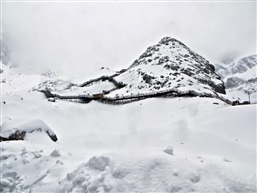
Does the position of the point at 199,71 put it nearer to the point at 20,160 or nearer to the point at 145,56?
the point at 145,56

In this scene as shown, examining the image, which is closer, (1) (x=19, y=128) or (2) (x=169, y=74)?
(1) (x=19, y=128)

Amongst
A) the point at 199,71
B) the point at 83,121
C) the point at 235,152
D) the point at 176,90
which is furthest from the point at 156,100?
the point at 235,152

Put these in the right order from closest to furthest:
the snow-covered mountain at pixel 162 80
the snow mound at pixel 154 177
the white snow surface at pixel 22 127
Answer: the snow mound at pixel 154 177 → the white snow surface at pixel 22 127 → the snow-covered mountain at pixel 162 80

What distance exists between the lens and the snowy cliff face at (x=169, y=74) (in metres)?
39.4

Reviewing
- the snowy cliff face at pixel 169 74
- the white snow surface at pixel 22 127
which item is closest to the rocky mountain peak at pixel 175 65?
the snowy cliff face at pixel 169 74

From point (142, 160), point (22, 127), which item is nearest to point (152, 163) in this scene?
point (142, 160)

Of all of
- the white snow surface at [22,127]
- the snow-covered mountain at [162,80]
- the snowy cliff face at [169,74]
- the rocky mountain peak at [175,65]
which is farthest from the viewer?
the rocky mountain peak at [175,65]

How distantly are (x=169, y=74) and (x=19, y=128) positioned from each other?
108 feet

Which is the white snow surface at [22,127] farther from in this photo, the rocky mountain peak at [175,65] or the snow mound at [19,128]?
the rocky mountain peak at [175,65]

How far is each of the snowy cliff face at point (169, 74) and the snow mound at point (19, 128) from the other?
2223 centimetres

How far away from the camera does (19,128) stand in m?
Answer: 13.1

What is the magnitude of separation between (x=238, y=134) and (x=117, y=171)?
7711 millimetres

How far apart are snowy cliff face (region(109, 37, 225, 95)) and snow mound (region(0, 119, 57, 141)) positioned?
22.2m

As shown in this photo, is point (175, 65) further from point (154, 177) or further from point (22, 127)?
point (154, 177)
